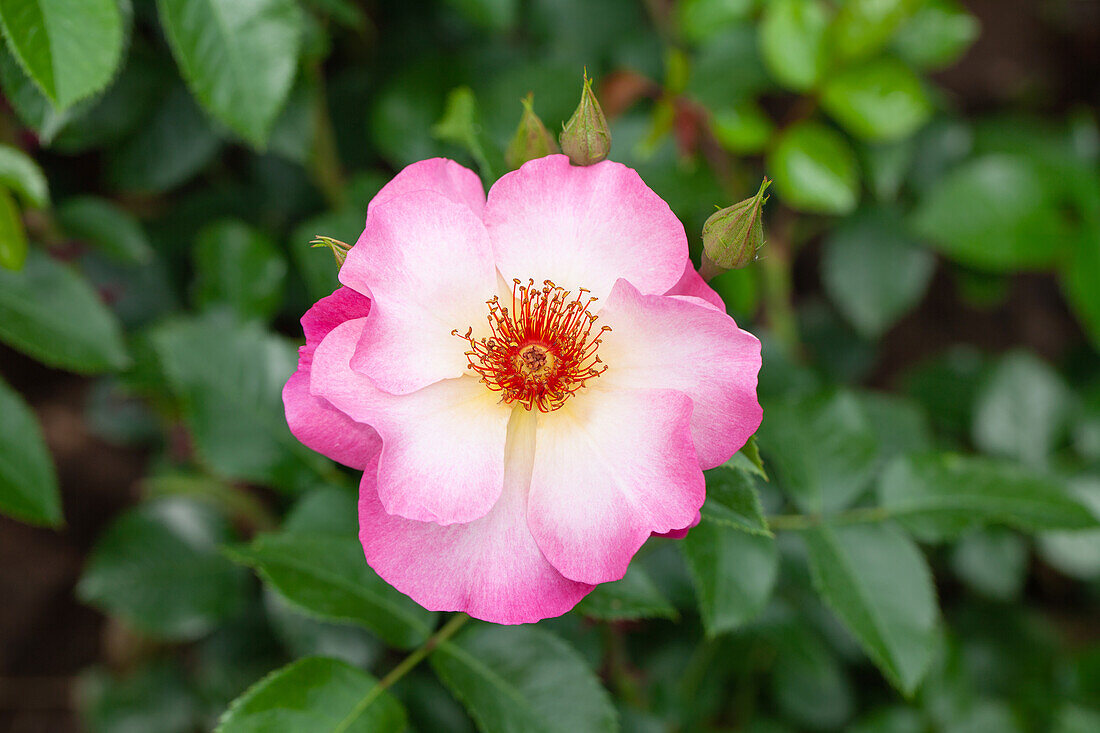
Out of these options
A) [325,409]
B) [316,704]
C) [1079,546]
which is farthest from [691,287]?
[1079,546]

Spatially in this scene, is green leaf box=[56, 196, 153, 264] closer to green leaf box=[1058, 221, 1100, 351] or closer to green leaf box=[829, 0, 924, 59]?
green leaf box=[829, 0, 924, 59]

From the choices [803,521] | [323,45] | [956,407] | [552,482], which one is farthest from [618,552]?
[956,407]

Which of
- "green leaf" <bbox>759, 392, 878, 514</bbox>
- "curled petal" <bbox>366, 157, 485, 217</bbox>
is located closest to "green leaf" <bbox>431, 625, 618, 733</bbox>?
"green leaf" <bbox>759, 392, 878, 514</bbox>

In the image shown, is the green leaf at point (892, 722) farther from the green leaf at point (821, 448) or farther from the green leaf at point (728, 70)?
the green leaf at point (728, 70)

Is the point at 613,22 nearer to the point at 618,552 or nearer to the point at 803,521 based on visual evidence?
the point at 803,521

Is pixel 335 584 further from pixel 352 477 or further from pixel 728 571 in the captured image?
pixel 728 571

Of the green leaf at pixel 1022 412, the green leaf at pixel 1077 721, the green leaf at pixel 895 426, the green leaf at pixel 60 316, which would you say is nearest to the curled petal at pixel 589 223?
the green leaf at pixel 60 316
